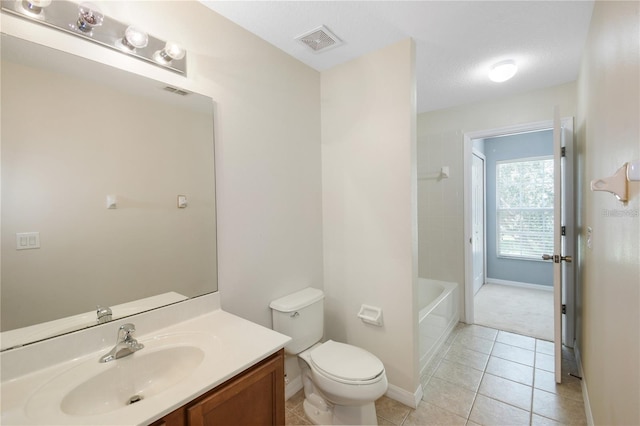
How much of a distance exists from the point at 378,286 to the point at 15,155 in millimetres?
1984

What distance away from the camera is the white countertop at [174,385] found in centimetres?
78

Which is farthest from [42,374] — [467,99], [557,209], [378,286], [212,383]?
[467,99]

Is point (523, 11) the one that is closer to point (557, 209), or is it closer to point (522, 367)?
point (557, 209)

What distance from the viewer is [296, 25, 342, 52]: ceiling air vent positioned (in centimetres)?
177

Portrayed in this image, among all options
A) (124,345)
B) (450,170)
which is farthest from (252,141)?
(450,170)

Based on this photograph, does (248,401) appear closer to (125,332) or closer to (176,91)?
(125,332)

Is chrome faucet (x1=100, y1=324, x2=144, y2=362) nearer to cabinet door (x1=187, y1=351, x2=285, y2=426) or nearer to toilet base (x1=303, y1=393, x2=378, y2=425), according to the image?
cabinet door (x1=187, y1=351, x2=285, y2=426)

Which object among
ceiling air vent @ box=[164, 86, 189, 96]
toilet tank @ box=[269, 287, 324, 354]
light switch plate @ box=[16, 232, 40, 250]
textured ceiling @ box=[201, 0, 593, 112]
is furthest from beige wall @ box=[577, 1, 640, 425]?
light switch plate @ box=[16, 232, 40, 250]

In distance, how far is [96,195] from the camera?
115cm

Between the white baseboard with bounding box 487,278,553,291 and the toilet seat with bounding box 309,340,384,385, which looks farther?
the white baseboard with bounding box 487,278,553,291

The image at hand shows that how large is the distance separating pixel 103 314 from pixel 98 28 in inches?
46.3

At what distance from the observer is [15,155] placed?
38.1 inches

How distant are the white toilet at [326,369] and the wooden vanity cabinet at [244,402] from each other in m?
0.41

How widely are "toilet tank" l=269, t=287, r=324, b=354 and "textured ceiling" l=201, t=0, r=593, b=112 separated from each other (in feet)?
5.68
